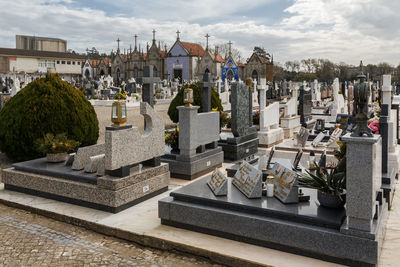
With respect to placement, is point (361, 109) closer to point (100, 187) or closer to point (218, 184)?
point (218, 184)

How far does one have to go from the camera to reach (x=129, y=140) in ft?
19.3

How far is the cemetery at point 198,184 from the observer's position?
4043mm

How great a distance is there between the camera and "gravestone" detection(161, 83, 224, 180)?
26.1 ft

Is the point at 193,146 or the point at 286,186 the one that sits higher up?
the point at 193,146

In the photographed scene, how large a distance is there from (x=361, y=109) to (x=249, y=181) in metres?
1.80

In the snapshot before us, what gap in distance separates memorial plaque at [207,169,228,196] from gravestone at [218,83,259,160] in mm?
4511

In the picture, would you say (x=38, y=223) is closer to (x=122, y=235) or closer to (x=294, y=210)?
(x=122, y=235)

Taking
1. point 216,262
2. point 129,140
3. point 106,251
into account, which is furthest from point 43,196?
point 216,262

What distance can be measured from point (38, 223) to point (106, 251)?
1.62m

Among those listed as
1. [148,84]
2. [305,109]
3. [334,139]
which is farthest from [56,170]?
[305,109]

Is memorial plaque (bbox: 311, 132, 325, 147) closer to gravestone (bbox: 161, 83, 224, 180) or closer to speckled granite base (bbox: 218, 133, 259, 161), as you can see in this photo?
speckled granite base (bbox: 218, 133, 259, 161)

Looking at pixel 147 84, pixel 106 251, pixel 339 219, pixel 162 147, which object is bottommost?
pixel 106 251

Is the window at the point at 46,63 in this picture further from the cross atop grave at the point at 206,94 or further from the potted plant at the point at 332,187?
the potted plant at the point at 332,187

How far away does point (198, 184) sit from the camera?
5715 millimetres
